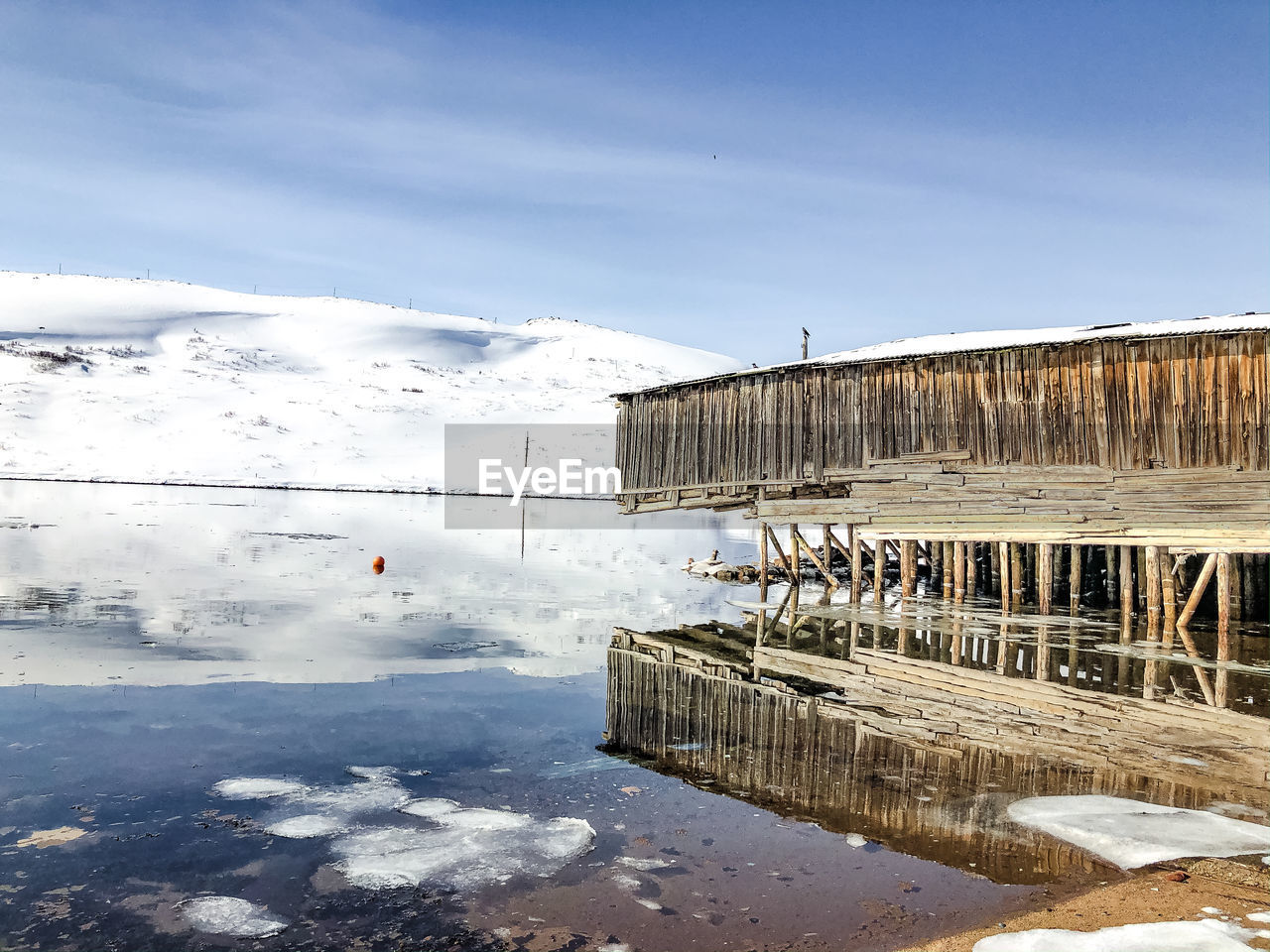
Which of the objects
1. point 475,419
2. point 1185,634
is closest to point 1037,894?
point 1185,634

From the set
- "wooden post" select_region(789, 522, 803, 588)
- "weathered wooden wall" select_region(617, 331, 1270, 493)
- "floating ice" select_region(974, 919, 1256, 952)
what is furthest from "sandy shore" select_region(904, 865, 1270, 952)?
"wooden post" select_region(789, 522, 803, 588)

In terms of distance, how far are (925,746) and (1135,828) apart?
2446 millimetres

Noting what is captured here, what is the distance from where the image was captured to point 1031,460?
20.3 m

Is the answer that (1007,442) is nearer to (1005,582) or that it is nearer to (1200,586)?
(1005,582)

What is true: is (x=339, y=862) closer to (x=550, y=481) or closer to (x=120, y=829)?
(x=120, y=829)

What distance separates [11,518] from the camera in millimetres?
33938

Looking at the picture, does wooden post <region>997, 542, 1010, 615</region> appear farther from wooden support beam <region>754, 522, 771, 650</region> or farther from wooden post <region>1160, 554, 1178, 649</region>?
wooden support beam <region>754, 522, 771, 650</region>

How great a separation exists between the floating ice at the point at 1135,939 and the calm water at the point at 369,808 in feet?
1.42

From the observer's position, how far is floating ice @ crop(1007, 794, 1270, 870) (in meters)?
6.75

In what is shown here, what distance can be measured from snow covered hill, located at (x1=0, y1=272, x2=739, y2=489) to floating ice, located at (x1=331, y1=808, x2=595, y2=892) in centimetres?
6194

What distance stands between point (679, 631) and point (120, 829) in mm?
10798

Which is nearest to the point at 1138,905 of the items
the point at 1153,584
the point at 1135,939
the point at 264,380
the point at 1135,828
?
the point at 1135,939

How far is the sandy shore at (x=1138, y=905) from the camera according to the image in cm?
549

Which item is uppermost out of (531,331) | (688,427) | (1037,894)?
(531,331)
